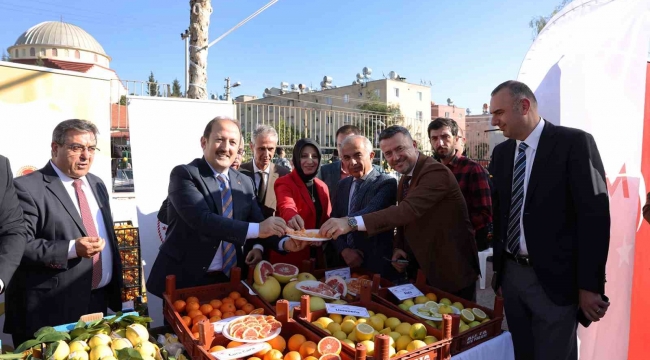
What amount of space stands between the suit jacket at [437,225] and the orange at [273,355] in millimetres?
1076

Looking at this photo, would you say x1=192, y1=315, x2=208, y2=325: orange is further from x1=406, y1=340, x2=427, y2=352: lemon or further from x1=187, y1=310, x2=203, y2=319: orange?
x1=406, y1=340, x2=427, y2=352: lemon

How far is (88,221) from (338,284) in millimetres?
1605

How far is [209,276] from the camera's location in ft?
8.48

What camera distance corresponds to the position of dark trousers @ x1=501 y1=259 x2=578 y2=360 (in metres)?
2.29

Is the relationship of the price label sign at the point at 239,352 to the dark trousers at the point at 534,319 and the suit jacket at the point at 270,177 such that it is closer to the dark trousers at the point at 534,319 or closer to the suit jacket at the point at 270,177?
the dark trousers at the point at 534,319

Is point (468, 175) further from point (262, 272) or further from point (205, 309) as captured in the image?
point (205, 309)

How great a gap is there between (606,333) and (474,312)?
136 cm

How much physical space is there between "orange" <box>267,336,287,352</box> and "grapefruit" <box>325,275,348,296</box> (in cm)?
61

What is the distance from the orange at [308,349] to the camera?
5.58 feet

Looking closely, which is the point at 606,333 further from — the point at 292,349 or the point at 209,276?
the point at 209,276

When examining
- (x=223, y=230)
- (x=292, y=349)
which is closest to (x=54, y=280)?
(x=223, y=230)

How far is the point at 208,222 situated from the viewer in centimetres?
231

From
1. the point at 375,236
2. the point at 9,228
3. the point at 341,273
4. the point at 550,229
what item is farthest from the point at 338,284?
the point at 9,228

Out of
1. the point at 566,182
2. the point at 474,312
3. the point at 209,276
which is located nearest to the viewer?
the point at 474,312
